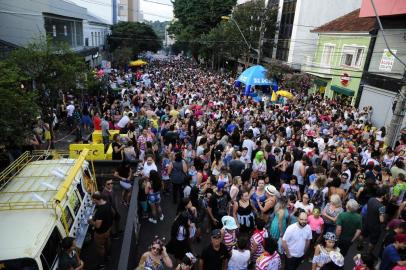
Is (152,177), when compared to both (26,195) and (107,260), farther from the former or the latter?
(26,195)

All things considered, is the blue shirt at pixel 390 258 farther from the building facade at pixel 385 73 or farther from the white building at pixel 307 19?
the white building at pixel 307 19

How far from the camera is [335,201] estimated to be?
19.5 feet

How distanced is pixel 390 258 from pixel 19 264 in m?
5.33

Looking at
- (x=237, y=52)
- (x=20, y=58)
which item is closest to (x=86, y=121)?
(x=20, y=58)

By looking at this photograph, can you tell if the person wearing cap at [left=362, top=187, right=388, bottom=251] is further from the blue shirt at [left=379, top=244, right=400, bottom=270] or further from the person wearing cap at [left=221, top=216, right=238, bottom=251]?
the person wearing cap at [left=221, top=216, right=238, bottom=251]

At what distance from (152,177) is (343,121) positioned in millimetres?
11351

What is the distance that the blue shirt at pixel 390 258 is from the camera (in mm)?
4738

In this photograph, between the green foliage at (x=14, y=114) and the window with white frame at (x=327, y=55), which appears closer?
the green foliage at (x=14, y=114)

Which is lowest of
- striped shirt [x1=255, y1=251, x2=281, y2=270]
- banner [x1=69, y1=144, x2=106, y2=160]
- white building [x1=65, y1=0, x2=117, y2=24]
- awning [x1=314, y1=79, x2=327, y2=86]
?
banner [x1=69, y1=144, x2=106, y2=160]

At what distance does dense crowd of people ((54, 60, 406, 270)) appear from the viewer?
481 centimetres

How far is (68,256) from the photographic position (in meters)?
4.64

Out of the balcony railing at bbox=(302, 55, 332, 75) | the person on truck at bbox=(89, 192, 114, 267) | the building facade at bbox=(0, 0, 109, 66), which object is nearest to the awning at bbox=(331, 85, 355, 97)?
the balcony railing at bbox=(302, 55, 332, 75)

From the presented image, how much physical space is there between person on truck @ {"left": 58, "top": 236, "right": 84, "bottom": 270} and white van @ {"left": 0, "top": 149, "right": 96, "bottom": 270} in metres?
0.14

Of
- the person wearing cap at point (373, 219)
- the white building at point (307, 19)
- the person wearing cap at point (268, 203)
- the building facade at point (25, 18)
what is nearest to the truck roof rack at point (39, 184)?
the person wearing cap at point (268, 203)
